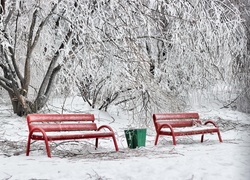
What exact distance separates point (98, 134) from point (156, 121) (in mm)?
1629

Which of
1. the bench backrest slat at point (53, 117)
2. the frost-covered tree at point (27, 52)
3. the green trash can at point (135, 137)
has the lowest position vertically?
the green trash can at point (135, 137)

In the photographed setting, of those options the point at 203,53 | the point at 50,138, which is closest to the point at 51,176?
the point at 50,138

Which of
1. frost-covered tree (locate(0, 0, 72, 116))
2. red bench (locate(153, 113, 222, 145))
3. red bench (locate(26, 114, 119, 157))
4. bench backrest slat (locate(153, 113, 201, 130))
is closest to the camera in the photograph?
red bench (locate(26, 114, 119, 157))

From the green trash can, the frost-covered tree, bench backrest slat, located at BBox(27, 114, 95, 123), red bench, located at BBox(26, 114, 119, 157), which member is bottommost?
the green trash can

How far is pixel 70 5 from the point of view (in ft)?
26.2

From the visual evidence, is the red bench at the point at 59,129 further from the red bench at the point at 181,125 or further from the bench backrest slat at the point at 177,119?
the bench backrest slat at the point at 177,119

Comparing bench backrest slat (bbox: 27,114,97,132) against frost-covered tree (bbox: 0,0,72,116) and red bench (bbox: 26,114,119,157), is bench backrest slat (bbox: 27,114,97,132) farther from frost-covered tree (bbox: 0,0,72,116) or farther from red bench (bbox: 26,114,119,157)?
frost-covered tree (bbox: 0,0,72,116)

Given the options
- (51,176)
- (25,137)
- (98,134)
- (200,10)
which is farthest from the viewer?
(200,10)

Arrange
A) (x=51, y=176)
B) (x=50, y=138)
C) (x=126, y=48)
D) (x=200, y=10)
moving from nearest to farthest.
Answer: (x=51, y=176)
(x=50, y=138)
(x=126, y=48)
(x=200, y=10)

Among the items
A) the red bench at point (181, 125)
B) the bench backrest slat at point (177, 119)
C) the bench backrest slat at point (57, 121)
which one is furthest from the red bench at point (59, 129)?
the bench backrest slat at point (177, 119)

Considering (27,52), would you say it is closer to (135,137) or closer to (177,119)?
(177,119)

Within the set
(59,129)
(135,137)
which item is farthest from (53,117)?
(135,137)

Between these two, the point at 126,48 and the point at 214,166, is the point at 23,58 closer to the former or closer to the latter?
the point at 126,48

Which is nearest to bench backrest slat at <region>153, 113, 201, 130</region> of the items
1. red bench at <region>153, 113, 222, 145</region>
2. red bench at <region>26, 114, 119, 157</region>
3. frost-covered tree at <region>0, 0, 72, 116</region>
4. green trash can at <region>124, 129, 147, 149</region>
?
red bench at <region>153, 113, 222, 145</region>
